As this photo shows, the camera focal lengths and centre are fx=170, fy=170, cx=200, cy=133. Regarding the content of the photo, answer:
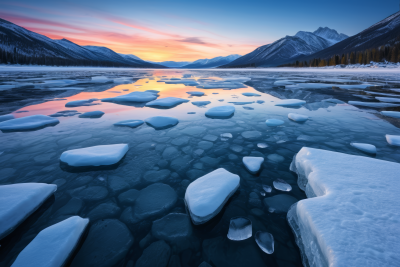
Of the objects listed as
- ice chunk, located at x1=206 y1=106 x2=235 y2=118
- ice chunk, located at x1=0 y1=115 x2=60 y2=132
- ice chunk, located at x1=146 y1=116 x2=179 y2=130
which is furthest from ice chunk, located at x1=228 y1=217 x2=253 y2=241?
ice chunk, located at x1=0 y1=115 x2=60 y2=132

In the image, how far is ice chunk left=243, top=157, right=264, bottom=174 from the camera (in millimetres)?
2363

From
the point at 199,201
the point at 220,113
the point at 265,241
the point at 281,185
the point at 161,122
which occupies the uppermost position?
the point at 220,113

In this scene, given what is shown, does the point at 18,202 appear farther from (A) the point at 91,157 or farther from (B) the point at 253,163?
(B) the point at 253,163

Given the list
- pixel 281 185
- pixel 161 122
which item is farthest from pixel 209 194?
pixel 161 122

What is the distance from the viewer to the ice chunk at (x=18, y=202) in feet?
4.70

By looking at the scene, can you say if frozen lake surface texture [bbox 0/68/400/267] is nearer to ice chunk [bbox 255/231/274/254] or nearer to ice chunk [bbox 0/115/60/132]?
ice chunk [bbox 255/231/274/254]

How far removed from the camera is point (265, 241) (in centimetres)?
146

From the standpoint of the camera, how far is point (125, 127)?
163 inches

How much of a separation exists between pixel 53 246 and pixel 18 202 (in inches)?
27.1

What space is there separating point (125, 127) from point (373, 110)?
7.63 m

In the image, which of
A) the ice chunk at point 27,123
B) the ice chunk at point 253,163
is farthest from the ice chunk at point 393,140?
the ice chunk at point 27,123

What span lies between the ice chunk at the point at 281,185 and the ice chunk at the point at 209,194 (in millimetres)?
550

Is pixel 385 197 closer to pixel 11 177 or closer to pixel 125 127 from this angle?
pixel 11 177

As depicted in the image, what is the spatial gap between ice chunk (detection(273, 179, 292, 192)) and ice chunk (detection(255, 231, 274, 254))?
28.0 inches
